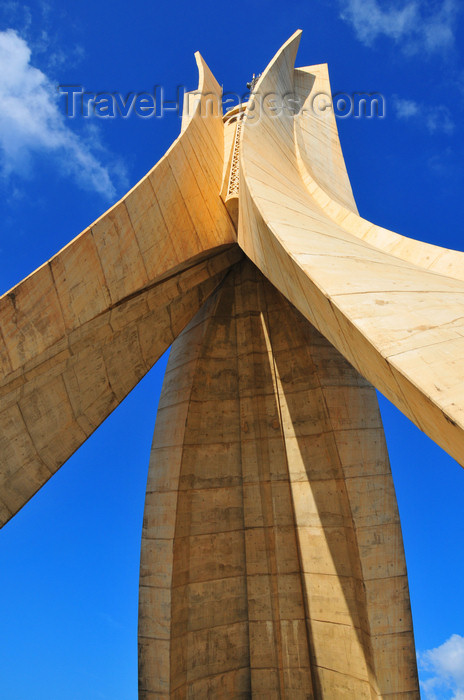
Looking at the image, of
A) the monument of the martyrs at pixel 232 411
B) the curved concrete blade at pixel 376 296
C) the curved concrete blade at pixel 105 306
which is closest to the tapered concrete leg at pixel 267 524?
the monument of the martyrs at pixel 232 411

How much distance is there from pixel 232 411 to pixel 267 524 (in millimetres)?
1711

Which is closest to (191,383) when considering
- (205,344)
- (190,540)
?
(205,344)

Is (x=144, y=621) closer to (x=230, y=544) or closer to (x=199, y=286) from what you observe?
(x=230, y=544)

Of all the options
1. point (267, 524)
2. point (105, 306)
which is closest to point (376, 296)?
point (105, 306)

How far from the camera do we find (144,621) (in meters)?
7.61

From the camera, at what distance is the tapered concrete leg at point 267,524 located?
7.29m

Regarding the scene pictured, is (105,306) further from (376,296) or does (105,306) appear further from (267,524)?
(267,524)

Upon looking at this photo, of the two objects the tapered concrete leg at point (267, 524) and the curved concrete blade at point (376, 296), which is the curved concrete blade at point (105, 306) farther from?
the tapered concrete leg at point (267, 524)

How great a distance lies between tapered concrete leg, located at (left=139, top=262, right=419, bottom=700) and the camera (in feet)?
23.9

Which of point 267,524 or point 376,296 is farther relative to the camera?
point 267,524

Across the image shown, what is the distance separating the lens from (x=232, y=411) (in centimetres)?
853

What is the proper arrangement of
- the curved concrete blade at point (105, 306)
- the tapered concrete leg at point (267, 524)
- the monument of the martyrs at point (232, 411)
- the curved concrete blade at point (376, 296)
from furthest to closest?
the tapered concrete leg at point (267, 524) < the monument of the martyrs at point (232, 411) < the curved concrete blade at point (105, 306) < the curved concrete blade at point (376, 296)

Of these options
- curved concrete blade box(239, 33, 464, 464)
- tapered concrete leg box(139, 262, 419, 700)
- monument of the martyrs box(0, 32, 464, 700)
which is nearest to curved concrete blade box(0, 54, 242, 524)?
monument of the martyrs box(0, 32, 464, 700)

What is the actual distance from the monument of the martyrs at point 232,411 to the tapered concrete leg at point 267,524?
25 millimetres
